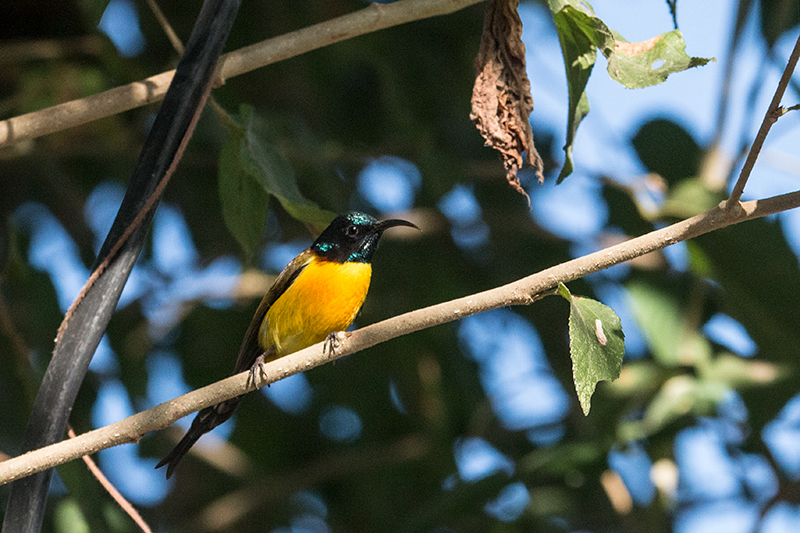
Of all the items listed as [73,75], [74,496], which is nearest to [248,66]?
[74,496]

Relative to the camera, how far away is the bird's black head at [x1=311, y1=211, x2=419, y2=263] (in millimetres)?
3221

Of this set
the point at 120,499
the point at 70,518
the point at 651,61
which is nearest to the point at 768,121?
the point at 651,61

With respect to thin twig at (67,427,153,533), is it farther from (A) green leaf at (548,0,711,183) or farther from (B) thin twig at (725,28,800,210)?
(B) thin twig at (725,28,800,210)

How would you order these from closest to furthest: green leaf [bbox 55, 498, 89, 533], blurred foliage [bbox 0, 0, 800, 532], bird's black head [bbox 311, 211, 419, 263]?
1. green leaf [bbox 55, 498, 89, 533]
2. bird's black head [bbox 311, 211, 419, 263]
3. blurred foliage [bbox 0, 0, 800, 532]

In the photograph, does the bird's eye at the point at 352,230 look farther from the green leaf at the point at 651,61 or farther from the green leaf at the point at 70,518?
the green leaf at the point at 651,61

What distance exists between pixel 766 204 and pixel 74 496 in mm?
2193

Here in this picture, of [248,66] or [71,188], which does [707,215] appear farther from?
[71,188]

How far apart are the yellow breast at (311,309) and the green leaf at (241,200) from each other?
74cm

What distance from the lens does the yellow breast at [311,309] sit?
3020mm

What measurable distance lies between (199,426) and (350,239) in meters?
0.99

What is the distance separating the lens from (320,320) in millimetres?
3021

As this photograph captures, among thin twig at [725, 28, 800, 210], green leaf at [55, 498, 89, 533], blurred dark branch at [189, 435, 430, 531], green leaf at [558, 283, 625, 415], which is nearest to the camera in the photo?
thin twig at [725, 28, 800, 210]

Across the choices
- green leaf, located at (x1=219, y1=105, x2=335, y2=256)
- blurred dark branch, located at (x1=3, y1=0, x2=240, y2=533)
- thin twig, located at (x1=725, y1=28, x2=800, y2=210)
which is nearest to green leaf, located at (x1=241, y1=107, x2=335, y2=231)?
green leaf, located at (x1=219, y1=105, x2=335, y2=256)

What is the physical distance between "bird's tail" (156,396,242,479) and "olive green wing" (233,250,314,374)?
208mm
